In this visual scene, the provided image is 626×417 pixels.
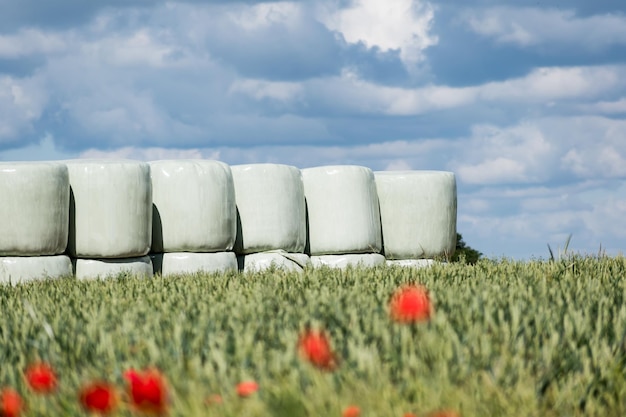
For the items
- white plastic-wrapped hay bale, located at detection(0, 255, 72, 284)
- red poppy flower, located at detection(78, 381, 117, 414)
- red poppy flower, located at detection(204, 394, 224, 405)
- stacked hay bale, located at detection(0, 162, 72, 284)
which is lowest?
red poppy flower, located at detection(204, 394, 224, 405)

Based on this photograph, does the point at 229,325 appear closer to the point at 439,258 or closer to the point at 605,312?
the point at 605,312

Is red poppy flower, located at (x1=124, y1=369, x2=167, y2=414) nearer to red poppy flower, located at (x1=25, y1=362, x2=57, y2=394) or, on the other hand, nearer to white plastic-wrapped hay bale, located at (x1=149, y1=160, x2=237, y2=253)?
red poppy flower, located at (x1=25, y1=362, x2=57, y2=394)

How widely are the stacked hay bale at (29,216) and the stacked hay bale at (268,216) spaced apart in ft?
6.25

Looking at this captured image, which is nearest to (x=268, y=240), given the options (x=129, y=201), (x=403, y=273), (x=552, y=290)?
(x=129, y=201)

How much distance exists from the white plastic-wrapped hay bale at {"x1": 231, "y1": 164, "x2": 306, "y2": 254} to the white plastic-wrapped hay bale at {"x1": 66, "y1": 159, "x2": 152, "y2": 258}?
110 centimetres

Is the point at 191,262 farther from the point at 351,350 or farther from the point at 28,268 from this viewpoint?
the point at 351,350

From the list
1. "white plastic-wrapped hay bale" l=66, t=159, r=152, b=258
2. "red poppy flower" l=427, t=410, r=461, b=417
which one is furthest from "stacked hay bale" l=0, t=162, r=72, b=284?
"red poppy flower" l=427, t=410, r=461, b=417

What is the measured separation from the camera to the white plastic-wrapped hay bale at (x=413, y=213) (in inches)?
374

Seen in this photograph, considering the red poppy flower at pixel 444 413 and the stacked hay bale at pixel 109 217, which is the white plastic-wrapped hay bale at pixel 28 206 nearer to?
Answer: the stacked hay bale at pixel 109 217

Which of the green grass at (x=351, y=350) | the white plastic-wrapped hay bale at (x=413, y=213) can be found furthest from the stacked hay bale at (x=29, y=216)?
the white plastic-wrapped hay bale at (x=413, y=213)

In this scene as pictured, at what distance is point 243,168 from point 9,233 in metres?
2.40

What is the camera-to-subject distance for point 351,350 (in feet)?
9.20

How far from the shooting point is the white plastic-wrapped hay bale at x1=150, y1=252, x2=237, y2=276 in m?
8.21

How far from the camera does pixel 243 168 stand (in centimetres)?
877
